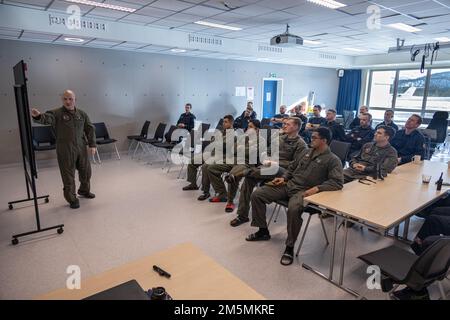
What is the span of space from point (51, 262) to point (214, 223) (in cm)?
184

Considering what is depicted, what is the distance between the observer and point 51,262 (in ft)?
9.66

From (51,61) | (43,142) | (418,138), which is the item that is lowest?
(43,142)

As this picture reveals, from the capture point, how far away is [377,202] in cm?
269

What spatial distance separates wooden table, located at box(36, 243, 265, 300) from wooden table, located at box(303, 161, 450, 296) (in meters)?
1.36

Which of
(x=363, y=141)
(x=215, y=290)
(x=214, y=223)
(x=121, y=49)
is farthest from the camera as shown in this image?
(x=121, y=49)

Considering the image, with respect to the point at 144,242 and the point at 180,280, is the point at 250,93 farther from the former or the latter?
the point at 180,280

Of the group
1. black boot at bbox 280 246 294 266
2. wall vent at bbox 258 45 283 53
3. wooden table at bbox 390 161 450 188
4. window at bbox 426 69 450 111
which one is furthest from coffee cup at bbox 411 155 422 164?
window at bbox 426 69 450 111

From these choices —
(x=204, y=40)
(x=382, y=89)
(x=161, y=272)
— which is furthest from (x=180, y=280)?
(x=382, y=89)

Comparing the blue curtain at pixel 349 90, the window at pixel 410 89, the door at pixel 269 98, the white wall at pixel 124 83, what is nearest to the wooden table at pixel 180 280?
the white wall at pixel 124 83

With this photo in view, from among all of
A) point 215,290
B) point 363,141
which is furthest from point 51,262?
point 363,141

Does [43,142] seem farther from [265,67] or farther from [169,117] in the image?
[265,67]

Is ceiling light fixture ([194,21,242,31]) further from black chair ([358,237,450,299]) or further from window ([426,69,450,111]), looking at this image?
window ([426,69,450,111])

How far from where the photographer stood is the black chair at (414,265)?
181 centimetres

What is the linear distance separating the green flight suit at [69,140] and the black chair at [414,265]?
12.5 ft
